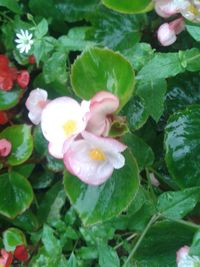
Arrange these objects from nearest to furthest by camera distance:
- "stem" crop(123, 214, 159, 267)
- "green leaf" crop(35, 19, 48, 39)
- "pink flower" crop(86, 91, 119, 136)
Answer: "pink flower" crop(86, 91, 119, 136)
"stem" crop(123, 214, 159, 267)
"green leaf" crop(35, 19, 48, 39)

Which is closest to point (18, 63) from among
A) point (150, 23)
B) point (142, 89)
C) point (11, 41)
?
point (11, 41)

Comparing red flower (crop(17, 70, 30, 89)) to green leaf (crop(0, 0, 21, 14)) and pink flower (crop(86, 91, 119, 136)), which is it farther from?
pink flower (crop(86, 91, 119, 136))

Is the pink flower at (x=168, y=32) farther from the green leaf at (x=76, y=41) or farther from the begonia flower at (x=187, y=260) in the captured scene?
the begonia flower at (x=187, y=260)

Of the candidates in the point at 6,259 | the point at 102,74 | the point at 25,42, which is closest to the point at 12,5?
the point at 25,42

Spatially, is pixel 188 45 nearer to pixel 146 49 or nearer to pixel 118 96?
pixel 146 49

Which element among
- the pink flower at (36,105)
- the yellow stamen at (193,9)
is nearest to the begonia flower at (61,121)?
the pink flower at (36,105)

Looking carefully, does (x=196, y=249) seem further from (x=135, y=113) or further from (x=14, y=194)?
(x=14, y=194)

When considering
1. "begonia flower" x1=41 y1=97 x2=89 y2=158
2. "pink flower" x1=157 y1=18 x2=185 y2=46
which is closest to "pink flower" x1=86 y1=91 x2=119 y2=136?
"begonia flower" x1=41 y1=97 x2=89 y2=158
